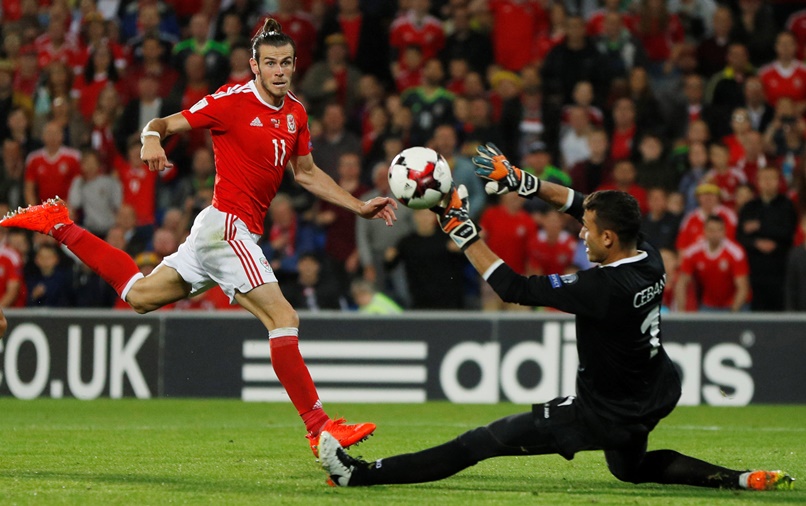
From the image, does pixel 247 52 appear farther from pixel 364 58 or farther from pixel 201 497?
pixel 201 497

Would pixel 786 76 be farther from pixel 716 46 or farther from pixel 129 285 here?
pixel 129 285

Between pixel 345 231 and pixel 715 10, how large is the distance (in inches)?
216

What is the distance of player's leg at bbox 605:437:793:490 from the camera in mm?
6332

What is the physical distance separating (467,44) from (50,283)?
5.84m

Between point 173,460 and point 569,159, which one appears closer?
point 173,460

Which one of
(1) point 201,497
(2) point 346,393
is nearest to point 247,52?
(2) point 346,393

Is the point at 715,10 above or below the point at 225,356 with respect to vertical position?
above

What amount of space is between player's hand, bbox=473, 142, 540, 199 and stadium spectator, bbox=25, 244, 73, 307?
29.7ft

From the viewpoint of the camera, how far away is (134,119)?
1576 centimetres

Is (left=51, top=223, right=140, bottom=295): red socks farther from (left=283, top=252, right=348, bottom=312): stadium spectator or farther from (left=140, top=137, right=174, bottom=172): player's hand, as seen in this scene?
(left=283, top=252, right=348, bottom=312): stadium spectator

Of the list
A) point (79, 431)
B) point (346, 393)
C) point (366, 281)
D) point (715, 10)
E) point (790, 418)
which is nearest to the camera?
point (79, 431)

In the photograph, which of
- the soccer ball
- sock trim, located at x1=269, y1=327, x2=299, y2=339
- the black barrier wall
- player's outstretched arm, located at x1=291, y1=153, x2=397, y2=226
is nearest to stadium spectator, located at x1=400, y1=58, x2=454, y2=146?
the black barrier wall

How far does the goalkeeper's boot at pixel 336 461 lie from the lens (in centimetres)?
623

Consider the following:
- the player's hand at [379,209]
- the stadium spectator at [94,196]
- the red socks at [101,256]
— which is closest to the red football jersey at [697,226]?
the player's hand at [379,209]
